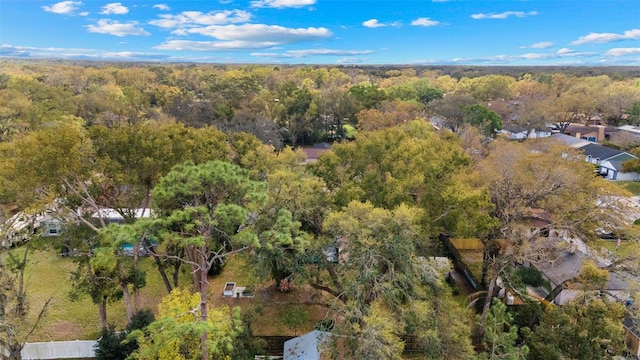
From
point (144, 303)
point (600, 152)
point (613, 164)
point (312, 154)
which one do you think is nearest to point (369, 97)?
point (312, 154)


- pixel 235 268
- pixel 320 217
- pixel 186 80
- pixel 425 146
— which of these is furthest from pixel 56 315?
pixel 186 80

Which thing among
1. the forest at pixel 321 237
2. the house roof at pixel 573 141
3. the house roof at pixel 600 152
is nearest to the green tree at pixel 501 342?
the forest at pixel 321 237

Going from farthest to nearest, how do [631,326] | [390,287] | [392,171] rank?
[392,171] → [631,326] → [390,287]

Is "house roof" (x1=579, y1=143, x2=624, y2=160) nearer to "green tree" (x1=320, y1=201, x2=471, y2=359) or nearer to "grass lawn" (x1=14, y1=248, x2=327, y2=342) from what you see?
"green tree" (x1=320, y1=201, x2=471, y2=359)

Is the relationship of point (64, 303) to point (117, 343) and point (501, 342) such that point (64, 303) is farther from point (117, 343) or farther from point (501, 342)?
point (501, 342)

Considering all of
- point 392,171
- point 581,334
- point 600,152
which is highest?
point 392,171

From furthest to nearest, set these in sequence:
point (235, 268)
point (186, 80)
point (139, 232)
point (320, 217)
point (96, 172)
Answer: point (186, 80) < point (235, 268) < point (320, 217) < point (96, 172) < point (139, 232)

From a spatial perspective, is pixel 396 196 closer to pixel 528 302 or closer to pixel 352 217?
pixel 352 217

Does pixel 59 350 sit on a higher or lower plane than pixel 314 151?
lower
